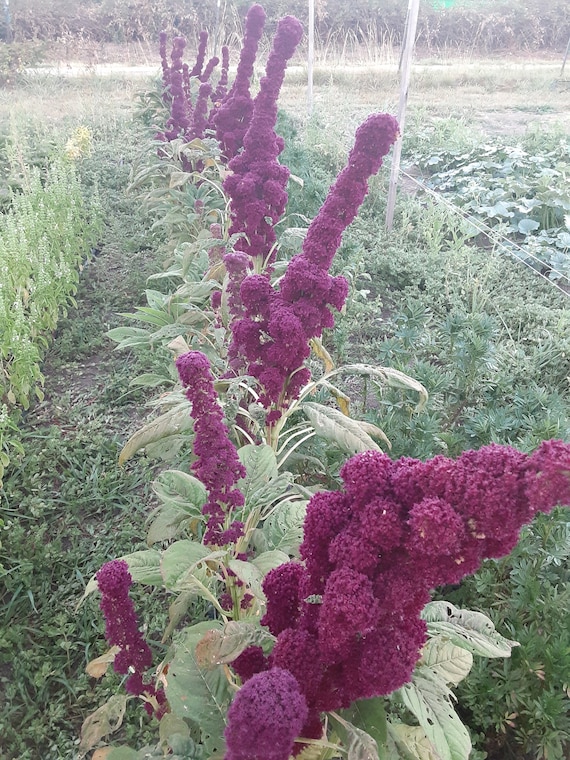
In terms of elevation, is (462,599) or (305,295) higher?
(305,295)

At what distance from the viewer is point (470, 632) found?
3.25ft

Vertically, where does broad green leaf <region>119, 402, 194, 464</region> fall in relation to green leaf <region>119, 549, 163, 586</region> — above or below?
above

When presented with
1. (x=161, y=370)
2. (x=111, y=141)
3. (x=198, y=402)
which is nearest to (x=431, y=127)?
(x=111, y=141)

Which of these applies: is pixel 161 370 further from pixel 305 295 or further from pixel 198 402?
pixel 198 402

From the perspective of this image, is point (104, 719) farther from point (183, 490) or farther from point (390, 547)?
point (390, 547)

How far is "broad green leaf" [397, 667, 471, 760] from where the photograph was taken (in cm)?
89

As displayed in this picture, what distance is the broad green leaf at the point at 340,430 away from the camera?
1.34 meters

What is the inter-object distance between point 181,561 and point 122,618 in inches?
6.0

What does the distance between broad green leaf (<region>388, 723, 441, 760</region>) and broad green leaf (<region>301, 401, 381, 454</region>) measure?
1.79 ft

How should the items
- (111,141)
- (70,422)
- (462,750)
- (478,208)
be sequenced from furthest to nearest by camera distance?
1. (111,141)
2. (478,208)
3. (70,422)
4. (462,750)

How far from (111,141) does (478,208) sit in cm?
503

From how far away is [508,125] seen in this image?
911 cm

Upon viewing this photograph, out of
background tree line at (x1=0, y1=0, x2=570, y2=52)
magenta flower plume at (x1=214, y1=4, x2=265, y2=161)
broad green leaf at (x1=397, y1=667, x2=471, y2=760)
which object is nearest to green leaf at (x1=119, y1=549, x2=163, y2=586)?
broad green leaf at (x1=397, y1=667, x2=471, y2=760)

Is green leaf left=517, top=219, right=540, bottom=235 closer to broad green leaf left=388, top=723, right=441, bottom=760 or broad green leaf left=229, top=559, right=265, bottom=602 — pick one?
broad green leaf left=388, top=723, right=441, bottom=760
